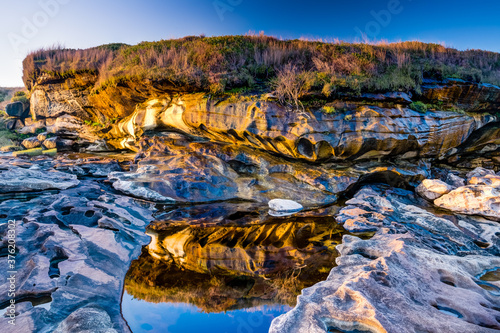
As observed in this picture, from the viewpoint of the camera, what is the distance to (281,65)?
1148cm

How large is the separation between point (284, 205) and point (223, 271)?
4737 millimetres

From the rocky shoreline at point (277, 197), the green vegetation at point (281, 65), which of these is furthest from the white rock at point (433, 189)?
the green vegetation at point (281, 65)

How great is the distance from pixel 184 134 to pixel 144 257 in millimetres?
6962

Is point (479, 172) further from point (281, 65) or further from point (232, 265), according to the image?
point (232, 265)

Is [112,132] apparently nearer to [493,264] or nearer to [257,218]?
[257,218]

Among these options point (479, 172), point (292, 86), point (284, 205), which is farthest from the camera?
point (479, 172)

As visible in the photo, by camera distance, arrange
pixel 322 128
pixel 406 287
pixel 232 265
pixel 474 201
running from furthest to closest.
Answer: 1. pixel 322 128
2. pixel 474 201
3. pixel 232 265
4. pixel 406 287

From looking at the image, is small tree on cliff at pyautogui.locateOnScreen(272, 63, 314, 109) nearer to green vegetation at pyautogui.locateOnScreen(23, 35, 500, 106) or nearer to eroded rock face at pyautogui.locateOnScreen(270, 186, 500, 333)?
green vegetation at pyautogui.locateOnScreen(23, 35, 500, 106)

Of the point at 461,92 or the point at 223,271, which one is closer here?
the point at 223,271

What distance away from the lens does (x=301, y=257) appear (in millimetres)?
5738

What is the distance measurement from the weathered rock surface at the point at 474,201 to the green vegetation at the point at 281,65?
14.9 feet

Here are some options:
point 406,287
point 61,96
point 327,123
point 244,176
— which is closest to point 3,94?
point 61,96

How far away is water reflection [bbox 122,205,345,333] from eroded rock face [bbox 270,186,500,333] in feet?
1.43

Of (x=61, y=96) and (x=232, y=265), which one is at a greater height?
(x=61, y=96)
